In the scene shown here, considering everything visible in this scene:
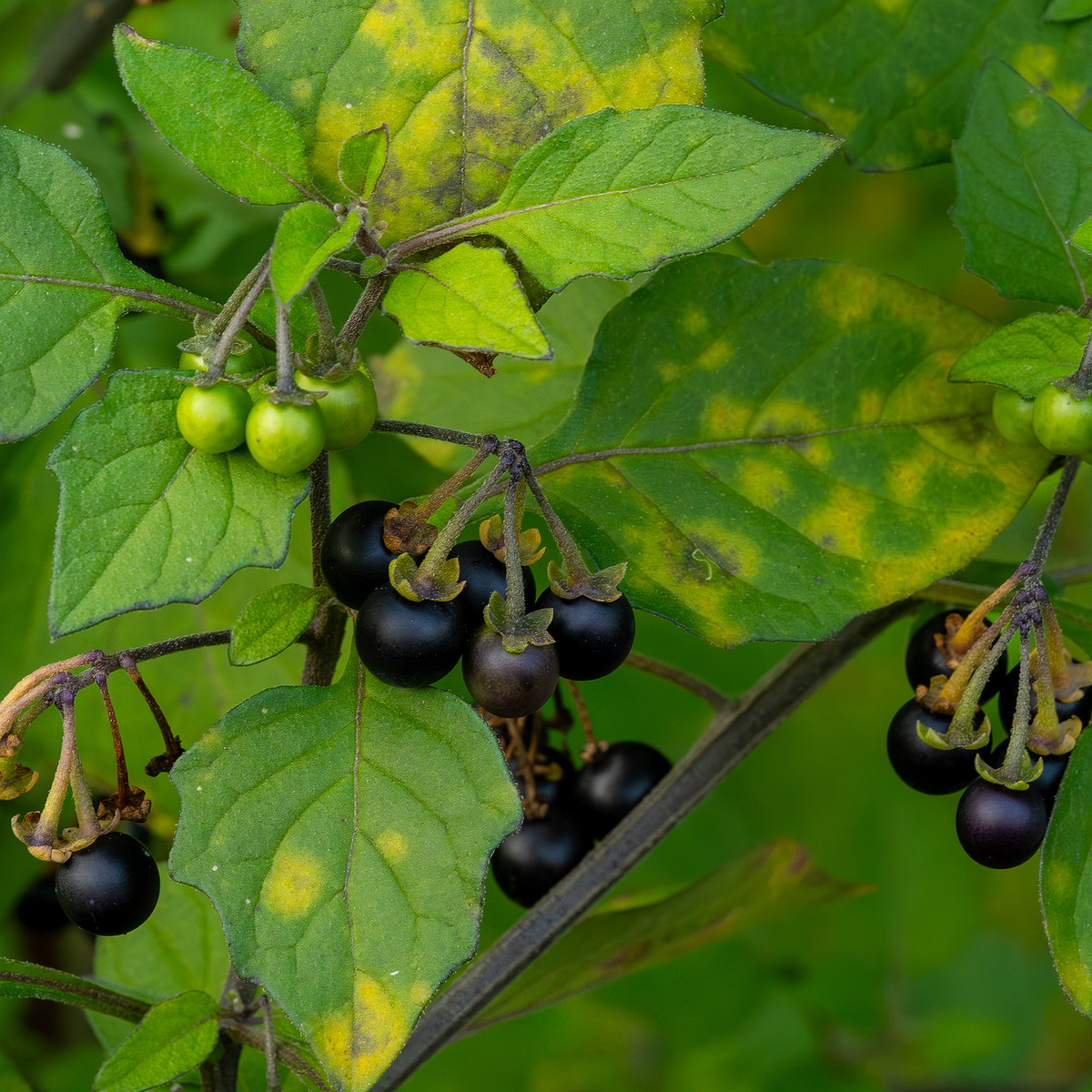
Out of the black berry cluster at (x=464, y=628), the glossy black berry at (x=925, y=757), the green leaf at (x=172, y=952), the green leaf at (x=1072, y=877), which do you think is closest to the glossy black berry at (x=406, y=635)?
the black berry cluster at (x=464, y=628)

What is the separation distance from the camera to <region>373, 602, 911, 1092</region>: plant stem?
1.29 metres

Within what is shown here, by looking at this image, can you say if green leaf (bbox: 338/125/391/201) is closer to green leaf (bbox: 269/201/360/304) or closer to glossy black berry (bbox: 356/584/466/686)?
green leaf (bbox: 269/201/360/304)

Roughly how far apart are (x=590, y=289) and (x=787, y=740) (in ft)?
3.39

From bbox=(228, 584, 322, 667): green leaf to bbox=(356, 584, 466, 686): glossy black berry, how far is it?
0.27ft

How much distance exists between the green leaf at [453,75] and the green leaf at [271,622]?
303mm

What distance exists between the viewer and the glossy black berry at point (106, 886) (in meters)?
1.03

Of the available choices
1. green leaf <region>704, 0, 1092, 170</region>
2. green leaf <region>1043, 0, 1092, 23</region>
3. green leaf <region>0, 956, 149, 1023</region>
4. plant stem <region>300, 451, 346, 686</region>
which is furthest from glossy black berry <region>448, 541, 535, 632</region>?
green leaf <region>1043, 0, 1092, 23</region>

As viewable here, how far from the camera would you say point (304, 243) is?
0.84 meters

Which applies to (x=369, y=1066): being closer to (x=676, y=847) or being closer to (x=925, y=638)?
(x=925, y=638)

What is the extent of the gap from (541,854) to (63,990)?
524mm

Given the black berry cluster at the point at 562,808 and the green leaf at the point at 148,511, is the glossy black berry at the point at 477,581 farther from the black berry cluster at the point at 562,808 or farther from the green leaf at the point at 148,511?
the black berry cluster at the point at 562,808

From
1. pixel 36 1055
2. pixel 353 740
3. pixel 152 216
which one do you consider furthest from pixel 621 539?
pixel 36 1055

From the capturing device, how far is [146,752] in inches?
59.2

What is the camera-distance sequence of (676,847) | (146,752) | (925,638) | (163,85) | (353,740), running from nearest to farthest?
(163,85) → (353,740) → (925,638) → (146,752) → (676,847)
